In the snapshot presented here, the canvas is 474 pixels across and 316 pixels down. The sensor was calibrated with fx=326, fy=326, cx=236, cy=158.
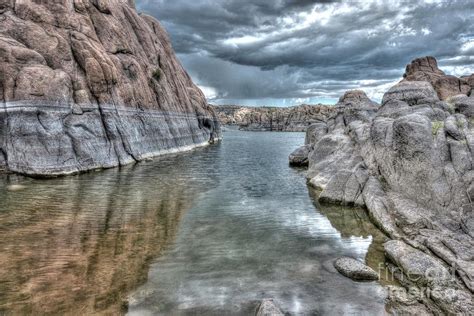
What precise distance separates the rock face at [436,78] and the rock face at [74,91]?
138 ft

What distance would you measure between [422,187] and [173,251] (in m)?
13.0

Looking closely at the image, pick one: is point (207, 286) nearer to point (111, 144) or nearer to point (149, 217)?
point (149, 217)

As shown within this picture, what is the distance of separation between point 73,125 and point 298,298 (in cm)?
2708

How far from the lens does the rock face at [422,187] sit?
1097cm

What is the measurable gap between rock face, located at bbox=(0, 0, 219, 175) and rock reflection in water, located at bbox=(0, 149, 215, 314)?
3112 millimetres

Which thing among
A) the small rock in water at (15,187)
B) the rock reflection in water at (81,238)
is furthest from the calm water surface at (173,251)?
the small rock in water at (15,187)

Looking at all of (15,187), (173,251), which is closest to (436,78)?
(173,251)

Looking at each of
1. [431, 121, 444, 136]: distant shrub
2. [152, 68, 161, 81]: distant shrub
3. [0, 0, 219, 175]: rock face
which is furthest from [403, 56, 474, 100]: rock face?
[0, 0, 219, 175]: rock face

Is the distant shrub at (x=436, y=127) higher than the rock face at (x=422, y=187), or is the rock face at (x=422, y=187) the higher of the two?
the distant shrub at (x=436, y=127)

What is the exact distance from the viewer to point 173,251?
13273 millimetres

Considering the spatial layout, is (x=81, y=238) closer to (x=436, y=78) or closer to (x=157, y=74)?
(x=157, y=74)

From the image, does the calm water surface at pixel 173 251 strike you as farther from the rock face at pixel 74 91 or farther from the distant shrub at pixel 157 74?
the distant shrub at pixel 157 74

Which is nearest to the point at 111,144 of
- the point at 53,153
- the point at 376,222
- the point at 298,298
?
the point at 53,153

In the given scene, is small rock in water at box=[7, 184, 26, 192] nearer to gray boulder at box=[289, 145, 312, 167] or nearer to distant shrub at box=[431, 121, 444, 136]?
distant shrub at box=[431, 121, 444, 136]
